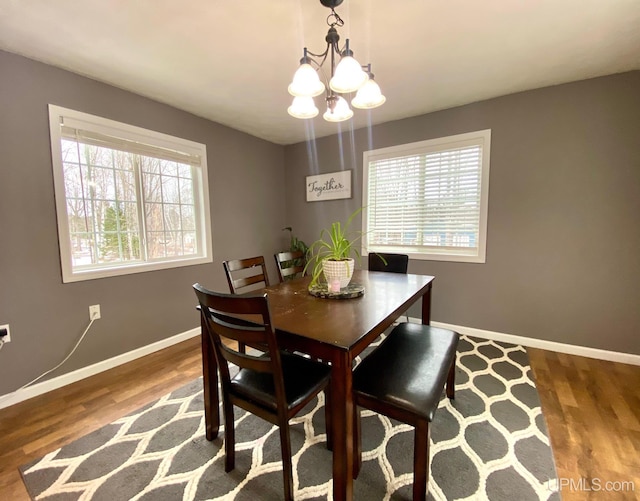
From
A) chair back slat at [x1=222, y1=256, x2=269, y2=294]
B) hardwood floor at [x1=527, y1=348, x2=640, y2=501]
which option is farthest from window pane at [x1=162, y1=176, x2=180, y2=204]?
hardwood floor at [x1=527, y1=348, x2=640, y2=501]

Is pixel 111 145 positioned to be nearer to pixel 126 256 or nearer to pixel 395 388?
pixel 126 256

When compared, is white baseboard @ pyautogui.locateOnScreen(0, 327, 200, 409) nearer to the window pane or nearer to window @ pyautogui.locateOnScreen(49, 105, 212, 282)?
window @ pyautogui.locateOnScreen(49, 105, 212, 282)

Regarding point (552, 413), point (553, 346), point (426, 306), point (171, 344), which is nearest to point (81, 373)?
point (171, 344)

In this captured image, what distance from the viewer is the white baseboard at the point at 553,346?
227 centimetres

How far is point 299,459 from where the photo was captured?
4.58 ft

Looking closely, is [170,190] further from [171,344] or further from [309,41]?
[309,41]

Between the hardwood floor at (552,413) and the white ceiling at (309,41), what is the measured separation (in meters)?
2.29

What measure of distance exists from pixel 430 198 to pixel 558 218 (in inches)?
42.8

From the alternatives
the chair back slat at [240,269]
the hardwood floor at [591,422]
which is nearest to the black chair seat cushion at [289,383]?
the chair back slat at [240,269]

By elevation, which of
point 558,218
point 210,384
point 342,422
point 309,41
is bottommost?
point 210,384

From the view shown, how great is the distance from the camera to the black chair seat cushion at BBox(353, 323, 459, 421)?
108 cm

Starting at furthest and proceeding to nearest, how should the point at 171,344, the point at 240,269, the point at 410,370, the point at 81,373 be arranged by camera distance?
the point at 171,344
the point at 81,373
the point at 240,269
the point at 410,370

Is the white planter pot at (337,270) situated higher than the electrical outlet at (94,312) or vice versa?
the white planter pot at (337,270)

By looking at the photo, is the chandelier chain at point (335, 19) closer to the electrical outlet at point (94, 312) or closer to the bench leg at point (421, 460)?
the bench leg at point (421, 460)
